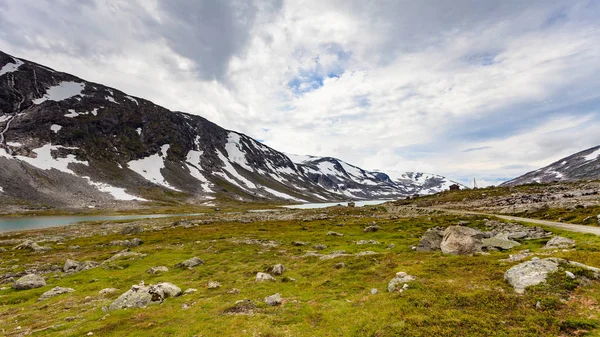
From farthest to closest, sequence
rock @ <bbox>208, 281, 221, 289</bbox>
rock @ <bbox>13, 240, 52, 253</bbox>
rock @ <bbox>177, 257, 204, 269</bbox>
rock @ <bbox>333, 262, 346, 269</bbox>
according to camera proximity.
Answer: rock @ <bbox>13, 240, 52, 253</bbox>, rock @ <bbox>177, 257, 204, 269</bbox>, rock @ <bbox>333, 262, 346, 269</bbox>, rock @ <bbox>208, 281, 221, 289</bbox>

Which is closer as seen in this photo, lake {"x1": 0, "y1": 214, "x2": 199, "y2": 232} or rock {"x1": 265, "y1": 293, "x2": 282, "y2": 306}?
rock {"x1": 265, "y1": 293, "x2": 282, "y2": 306}

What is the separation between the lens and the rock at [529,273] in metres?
14.4

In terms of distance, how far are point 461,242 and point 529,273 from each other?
11.4 metres

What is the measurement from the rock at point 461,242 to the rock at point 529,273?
382 inches

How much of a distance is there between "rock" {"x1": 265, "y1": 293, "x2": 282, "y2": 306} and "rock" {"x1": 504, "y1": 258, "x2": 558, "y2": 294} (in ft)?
44.6

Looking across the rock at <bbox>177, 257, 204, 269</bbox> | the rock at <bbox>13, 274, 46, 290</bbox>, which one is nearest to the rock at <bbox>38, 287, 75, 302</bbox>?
the rock at <bbox>13, 274, 46, 290</bbox>

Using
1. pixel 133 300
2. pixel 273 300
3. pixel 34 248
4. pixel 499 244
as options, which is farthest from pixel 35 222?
Result: pixel 499 244

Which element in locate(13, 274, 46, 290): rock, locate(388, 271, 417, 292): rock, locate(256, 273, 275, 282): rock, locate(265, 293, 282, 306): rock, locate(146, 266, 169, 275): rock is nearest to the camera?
locate(388, 271, 417, 292): rock

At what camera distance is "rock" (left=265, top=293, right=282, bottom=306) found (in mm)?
18281

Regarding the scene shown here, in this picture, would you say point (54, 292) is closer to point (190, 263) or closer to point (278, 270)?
point (190, 263)

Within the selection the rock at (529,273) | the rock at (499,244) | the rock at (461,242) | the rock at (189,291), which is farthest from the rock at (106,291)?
the rock at (499,244)

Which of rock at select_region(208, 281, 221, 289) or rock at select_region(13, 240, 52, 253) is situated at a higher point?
rock at select_region(208, 281, 221, 289)

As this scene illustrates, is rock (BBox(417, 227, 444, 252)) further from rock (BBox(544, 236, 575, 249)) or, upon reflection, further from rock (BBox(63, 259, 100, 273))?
rock (BBox(63, 259, 100, 273))

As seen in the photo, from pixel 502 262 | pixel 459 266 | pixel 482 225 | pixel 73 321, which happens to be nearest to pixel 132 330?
pixel 73 321
